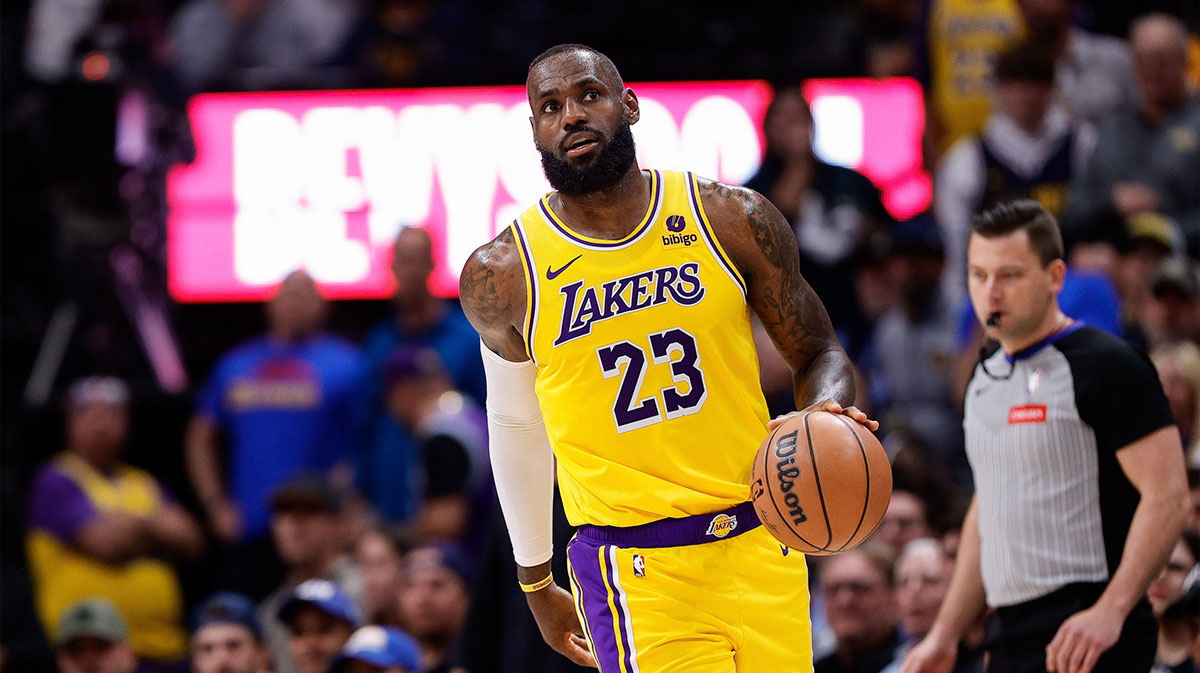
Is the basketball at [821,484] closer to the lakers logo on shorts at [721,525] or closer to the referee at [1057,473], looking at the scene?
the lakers logo on shorts at [721,525]

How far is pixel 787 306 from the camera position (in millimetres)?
4762

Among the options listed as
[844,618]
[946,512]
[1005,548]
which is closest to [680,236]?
[1005,548]

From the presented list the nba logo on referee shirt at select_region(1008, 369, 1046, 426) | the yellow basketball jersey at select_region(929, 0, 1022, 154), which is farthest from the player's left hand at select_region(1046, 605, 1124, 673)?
the yellow basketball jersey at select_region(929, 0, 1022, 154)

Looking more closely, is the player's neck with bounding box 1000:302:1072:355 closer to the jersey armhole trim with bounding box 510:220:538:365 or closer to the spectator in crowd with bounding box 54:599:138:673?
the jersey armhole trim with bounding box 510:220:538:365

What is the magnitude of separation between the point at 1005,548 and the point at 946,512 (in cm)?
293

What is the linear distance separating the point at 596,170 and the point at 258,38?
25.3 ft

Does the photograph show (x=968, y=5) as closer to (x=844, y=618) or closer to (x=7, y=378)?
(x=844, y=618)

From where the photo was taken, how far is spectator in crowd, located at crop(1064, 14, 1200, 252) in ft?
31.3

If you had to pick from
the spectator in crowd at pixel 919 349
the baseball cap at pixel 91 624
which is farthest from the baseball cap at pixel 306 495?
the spectator in crowd at pixel 919 349

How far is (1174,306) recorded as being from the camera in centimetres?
817

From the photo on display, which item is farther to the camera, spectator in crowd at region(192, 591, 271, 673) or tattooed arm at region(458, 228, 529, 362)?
spectator in crowd at region(192, 591, 271, 673)

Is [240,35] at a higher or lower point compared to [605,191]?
higher

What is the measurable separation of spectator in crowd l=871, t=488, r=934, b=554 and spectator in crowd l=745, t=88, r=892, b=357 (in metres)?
1.91

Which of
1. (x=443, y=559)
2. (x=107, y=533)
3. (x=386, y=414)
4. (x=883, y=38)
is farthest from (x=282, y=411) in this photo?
(x=883, y=38)
